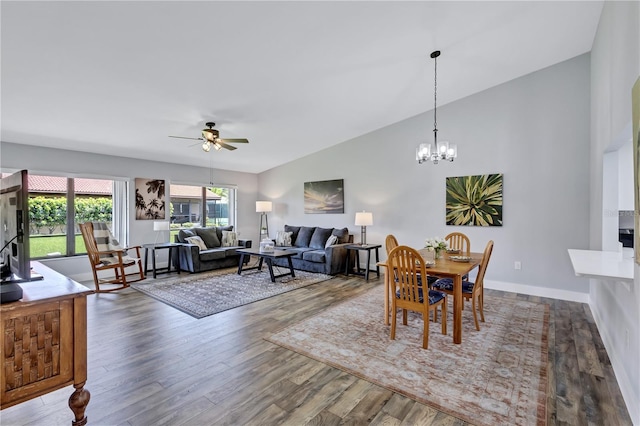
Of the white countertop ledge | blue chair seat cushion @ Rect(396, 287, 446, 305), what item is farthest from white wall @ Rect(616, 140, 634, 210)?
blue chair seat cushion @ Rect(396, 287, 446, 305)

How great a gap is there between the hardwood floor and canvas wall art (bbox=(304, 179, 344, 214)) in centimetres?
366

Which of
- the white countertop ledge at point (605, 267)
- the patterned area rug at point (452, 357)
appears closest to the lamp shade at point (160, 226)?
the patterned area rug at point (452, 357)

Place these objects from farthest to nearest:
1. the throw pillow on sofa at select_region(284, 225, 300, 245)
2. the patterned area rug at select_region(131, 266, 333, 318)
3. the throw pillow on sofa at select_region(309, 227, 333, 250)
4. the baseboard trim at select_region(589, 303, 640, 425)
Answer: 1. the throw pillow on sofa at select_region(284, 225, 300, 245)
2. the throw pillow on sofa at select_region(309, 227, 333, 250)
3. the patterned area rug at select_region(131, 266, 333, 318)
4. the baseboard trim at select_region(589, 303, 640, 425)

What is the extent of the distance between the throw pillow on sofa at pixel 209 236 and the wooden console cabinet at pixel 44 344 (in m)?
4.87

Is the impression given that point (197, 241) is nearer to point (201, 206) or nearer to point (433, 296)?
point (201, 206)

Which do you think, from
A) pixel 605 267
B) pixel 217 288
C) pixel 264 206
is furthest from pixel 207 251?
pixel 605 267

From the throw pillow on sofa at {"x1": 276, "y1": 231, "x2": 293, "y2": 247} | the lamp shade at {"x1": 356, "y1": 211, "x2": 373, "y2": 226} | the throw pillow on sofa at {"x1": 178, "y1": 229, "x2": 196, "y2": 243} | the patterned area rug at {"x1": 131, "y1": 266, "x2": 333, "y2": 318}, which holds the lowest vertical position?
the patterned area rug at {"x1": 131, "y1": 266, "x2": 333, "y2": 318}

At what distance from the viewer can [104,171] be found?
18.2 feet

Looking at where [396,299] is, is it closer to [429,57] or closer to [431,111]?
[429,57]

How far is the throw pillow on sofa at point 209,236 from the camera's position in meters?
6.55

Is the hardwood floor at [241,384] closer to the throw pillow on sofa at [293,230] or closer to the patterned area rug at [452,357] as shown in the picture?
the patterned area rug at [452,357]

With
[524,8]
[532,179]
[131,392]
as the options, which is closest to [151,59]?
[131,392]

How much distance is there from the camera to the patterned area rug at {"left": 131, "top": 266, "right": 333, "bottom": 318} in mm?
3949

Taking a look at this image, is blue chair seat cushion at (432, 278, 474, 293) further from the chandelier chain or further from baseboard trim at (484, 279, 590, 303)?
the chandelier chain
